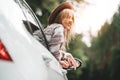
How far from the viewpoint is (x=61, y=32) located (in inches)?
141

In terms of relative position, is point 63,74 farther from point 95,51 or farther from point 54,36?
point 95,51

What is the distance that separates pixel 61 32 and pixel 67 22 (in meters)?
0.42

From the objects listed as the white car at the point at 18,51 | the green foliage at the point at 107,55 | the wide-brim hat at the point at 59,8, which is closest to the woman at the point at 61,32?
the wide-brim hat at the point at 59,8

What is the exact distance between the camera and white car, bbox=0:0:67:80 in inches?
96.0

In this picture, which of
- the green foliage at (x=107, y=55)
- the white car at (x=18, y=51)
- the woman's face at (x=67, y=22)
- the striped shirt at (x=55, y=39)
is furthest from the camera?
the green foliage at (x=107, y=55)

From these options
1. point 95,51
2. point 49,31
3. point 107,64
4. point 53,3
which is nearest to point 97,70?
point 107,64

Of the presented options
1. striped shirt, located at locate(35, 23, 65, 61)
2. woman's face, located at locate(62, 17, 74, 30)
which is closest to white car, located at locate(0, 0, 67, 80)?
striped shirt, located at locate(35, 23, 65, 61)

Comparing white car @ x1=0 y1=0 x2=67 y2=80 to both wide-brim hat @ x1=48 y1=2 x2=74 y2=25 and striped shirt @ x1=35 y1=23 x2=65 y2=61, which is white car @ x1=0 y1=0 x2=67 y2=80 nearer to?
striped shirt @ x1=35 y1=23 x2=65 y2=61

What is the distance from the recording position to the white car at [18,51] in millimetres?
2439

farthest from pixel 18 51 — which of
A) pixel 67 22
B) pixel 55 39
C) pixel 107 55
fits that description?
pixel 107 55

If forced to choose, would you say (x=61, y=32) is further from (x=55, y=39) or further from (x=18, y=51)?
(x=18, y=51)

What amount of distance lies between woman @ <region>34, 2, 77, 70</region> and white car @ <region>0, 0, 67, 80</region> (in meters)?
0.59

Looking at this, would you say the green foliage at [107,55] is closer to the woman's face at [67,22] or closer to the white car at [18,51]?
the woman's face at [67,22]

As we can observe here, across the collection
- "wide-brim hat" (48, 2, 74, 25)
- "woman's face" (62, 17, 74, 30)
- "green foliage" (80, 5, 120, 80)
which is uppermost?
"green foliage" (80, 5, 120, 80)
